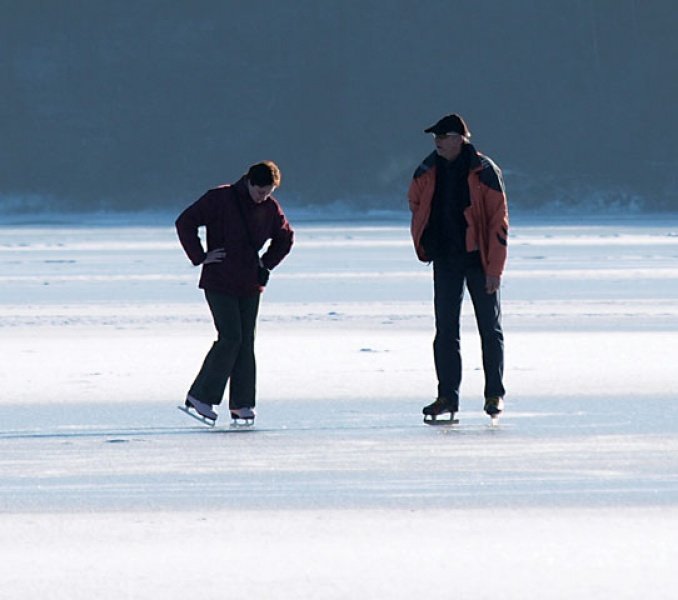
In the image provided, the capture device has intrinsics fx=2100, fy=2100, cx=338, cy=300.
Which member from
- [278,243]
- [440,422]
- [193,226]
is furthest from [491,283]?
[193,226]

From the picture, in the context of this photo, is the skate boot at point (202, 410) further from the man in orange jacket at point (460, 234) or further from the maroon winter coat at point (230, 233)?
the man in orange jacket at point (460, 234)

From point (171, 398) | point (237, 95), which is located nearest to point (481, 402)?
point (171, 398)

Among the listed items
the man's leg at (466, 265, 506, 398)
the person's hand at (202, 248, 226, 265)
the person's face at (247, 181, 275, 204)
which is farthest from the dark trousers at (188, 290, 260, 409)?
the man's leg at (466, 265, 506, 398)

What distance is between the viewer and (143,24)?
10062 cm

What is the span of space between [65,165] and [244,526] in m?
83.2

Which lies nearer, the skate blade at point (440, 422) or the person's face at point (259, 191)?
the person's face at point (259, 191)

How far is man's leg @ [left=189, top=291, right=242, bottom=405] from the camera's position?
9375mm

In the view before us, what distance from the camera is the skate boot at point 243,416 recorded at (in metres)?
9.44

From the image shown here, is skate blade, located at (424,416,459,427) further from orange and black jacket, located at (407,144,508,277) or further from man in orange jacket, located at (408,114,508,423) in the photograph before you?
orange and black jacket, located at (407,144,508,277)

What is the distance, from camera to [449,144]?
9211mm

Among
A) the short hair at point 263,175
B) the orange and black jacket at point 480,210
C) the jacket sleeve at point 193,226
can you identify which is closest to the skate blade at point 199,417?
the jacket sleeve at point 193,226

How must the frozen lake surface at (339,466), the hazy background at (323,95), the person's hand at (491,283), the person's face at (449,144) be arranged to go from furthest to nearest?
the hazy background at (323,95)
the person's hand at (491,283)
the person's face at (449,144)
the frozen lake surface at (339,466)

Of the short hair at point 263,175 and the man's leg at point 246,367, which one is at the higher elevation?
the short hair at point 263,175

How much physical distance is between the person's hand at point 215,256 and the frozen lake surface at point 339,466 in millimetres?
749
